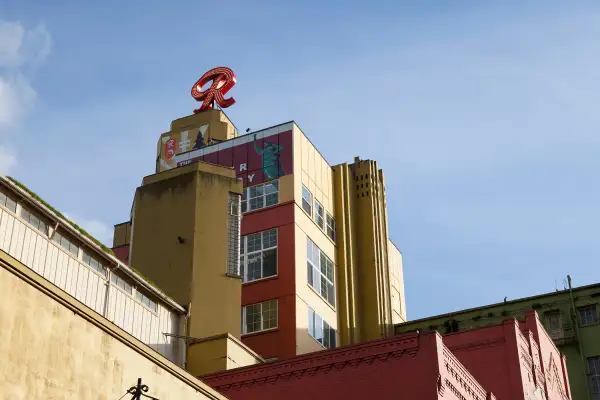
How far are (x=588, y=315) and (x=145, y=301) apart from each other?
85.2 ft

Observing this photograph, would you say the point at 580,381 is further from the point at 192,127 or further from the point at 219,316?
Result: the point at 192,127

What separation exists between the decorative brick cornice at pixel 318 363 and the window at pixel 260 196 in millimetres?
14465

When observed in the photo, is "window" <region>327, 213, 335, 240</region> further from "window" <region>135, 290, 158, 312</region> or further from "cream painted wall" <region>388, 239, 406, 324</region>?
"window" <region>135, 290, 158, 312</region>

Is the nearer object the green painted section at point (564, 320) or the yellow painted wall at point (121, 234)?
the green painted section at point (564, 320)

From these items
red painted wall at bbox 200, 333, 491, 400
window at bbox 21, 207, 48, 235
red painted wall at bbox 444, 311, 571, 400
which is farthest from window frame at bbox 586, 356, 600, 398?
window at bbox 21, 207, 48, 235

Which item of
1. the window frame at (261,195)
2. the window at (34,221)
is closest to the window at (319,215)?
the window frame at (261,195)

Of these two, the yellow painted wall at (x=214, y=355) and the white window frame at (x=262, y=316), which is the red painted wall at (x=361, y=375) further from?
the white window frame at (x=262, y=316)

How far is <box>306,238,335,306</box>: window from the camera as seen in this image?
135 feet

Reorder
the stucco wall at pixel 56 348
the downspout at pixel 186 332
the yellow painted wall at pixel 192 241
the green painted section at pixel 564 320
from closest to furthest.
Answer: the stucco wall at pixel 56 348 < the downspout at pixel 186 332 < the yellow painted wall at pixel 192 241 < the green painted section at pixel 564 320

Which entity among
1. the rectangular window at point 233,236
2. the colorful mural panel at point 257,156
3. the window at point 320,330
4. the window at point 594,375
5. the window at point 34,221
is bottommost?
the window at point 34,221

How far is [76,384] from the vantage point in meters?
16.7

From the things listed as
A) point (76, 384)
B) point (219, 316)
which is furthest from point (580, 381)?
point (76, 384)

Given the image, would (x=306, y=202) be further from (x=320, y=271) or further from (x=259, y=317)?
(x=259, y=317)

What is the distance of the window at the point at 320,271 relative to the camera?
41.2 metres
